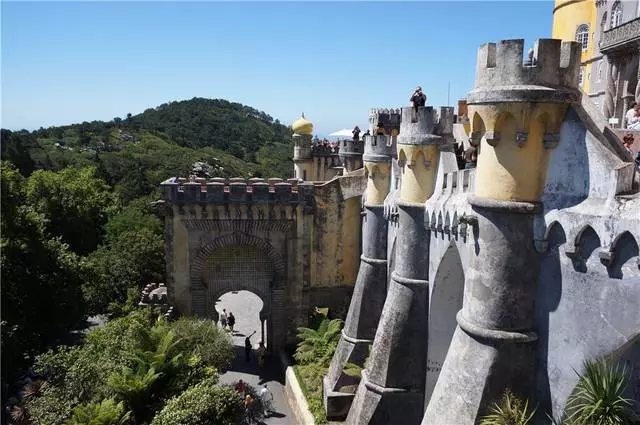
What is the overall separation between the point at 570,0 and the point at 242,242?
22.3m

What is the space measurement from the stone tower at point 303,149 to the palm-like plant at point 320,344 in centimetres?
1488

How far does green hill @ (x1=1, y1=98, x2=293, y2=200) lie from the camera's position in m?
58.3

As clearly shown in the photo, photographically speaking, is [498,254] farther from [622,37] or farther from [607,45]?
[607,45]

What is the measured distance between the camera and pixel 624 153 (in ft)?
22.1

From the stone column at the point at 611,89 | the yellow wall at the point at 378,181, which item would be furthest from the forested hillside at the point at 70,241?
the stone column at the point at 611,89

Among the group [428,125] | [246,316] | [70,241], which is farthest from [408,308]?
[70,241]

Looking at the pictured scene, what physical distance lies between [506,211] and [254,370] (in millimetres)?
15628

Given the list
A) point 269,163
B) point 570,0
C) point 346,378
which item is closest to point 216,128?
point 269,163

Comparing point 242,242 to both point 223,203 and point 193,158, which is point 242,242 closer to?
point 223,203

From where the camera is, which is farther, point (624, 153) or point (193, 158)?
point (193, 158)

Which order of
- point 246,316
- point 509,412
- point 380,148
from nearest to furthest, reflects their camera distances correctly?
point 509,412 → point 380,148 → point 246,316

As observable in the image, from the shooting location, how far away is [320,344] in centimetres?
1892

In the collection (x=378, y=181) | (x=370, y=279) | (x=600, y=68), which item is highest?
(x=600, y=68)

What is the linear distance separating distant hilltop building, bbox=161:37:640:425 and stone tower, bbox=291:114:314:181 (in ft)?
53.8
